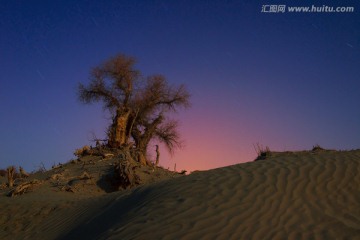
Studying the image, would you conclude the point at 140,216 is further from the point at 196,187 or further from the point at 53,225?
the point at 53,225

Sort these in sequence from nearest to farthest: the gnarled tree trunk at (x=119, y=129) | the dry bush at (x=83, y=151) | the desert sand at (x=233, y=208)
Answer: the desert sand at (x=233, y=208) < the dry bush at (x=83, y=151) < the gnarled tree trunk at (x=119, y=129)

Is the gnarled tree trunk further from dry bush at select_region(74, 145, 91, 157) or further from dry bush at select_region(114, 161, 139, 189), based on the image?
dry bush at select_region(114, 161, 139, 189)

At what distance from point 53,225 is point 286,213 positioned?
540 centimetres

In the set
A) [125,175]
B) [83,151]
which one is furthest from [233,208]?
[83,151]

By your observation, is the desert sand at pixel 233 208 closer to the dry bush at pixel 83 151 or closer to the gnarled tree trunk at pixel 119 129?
the dry bush at pixel 83 151

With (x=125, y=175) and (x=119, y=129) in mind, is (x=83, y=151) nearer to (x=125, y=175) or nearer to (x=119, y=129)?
(x=119, y=129)

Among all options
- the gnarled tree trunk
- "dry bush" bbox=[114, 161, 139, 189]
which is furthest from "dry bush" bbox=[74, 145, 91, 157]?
"dry bush" bbox=[114, 161, 139, 189]

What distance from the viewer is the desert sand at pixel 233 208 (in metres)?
5.17

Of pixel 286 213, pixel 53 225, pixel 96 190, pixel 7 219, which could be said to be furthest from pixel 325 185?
pixel 96 190

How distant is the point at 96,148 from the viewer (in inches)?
781

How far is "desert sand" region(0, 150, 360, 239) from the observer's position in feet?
17.0

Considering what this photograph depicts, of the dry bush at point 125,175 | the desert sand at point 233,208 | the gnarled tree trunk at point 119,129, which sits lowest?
the desert sand at point 233,208

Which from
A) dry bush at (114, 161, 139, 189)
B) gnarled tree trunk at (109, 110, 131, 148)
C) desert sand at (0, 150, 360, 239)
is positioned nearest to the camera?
desert sand at (0, 150, 360, 239)

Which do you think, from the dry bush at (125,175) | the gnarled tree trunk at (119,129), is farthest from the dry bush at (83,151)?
the dry bush at (125,175)
